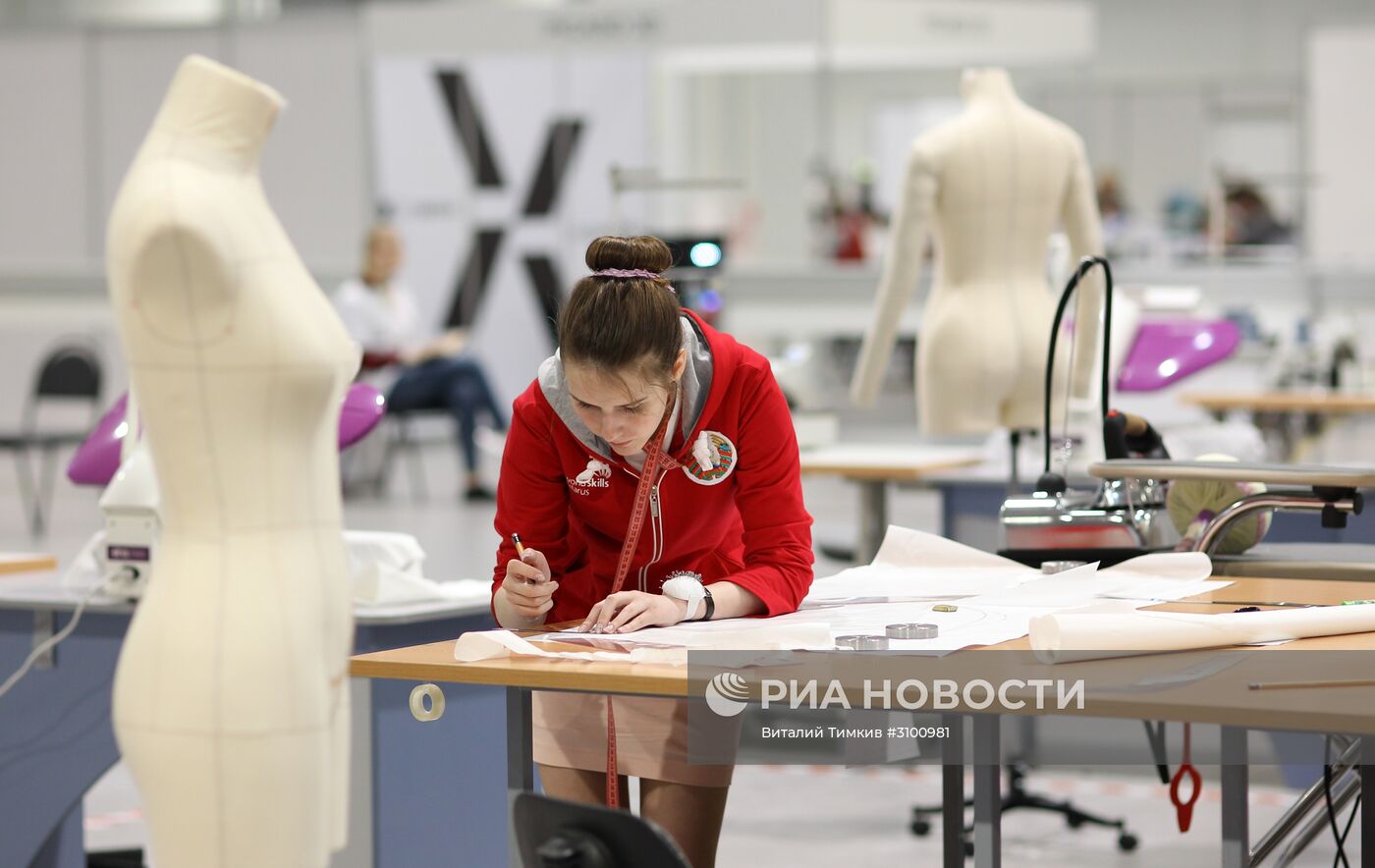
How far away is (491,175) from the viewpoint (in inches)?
410

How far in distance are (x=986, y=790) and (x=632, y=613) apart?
18.1 inches

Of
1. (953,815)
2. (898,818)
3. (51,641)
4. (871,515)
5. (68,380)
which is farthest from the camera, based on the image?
(68,380)

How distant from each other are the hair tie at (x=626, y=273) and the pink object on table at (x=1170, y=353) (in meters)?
3.02

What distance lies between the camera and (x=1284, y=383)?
6.64 m

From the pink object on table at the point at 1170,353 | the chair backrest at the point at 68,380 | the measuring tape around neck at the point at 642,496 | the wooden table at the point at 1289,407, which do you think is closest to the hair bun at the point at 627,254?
the measuring tape around neck at the point at 642,496

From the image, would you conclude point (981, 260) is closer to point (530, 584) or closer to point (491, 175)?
point (530, 584)

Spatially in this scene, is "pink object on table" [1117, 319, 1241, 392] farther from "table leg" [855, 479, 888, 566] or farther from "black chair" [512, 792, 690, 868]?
"black chair" [512, 792, 690, 868]

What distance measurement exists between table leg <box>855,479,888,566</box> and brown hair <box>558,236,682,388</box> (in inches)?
97.5

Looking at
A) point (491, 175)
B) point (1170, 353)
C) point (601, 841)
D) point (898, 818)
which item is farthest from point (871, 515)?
point (491, 175)

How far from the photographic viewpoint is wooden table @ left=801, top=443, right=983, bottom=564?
4.38m

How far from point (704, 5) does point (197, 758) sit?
8666 mm

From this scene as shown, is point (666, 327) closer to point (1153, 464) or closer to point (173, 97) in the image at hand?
point (173, 97)

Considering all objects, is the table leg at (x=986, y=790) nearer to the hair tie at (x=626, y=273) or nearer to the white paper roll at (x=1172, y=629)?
the white paper roll at (x=1172, y=629)

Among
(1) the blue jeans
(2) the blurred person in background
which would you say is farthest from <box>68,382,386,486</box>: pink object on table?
(1) the blue jeans
